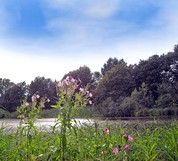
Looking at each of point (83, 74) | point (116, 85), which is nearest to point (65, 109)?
point (116, 85)

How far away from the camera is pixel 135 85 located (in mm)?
27172

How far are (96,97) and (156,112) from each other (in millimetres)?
9097

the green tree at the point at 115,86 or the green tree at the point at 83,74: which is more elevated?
the green tree at the point at 83,74

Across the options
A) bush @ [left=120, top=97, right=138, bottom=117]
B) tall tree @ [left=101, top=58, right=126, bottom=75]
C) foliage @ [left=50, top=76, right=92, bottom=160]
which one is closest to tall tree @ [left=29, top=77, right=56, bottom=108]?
tall tree @ [left=101, top=58, right=126, bottom=75]

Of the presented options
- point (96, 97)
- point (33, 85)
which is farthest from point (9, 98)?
point (96, 97)

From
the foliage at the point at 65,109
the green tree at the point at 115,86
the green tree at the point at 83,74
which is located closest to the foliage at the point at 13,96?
the green tree at the point at 83,74

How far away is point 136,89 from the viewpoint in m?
27.3

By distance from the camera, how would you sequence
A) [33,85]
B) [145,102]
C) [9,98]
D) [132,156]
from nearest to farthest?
[132,156]
[145,102]
[9,98]
[33,85]

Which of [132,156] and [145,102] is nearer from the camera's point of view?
[132,156]

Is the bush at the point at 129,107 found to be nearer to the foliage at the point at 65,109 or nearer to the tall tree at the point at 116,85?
the tall tree at the point at 116,85

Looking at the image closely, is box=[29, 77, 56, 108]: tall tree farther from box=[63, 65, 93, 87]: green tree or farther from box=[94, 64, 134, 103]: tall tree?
box=[94, 64, 134, 103]: tall tree

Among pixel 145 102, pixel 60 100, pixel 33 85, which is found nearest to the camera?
pixel 60 100

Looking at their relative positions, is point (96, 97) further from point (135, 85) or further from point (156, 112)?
point (156, 112)

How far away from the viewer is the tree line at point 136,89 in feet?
67.4
